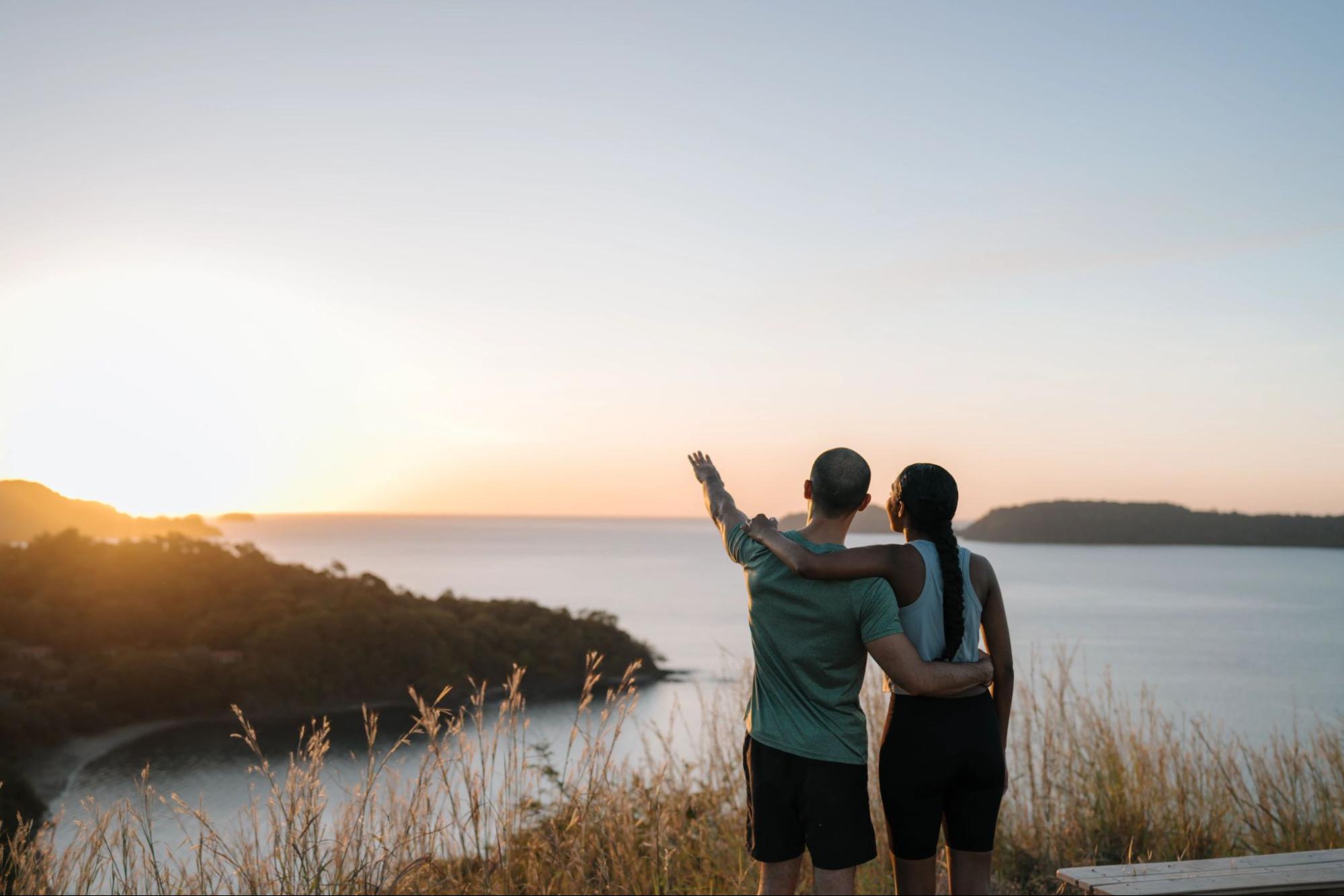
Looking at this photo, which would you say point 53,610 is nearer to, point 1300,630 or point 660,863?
point 660,863

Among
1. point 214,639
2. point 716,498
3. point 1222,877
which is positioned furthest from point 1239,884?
point 214,639

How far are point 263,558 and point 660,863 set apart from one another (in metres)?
31.1

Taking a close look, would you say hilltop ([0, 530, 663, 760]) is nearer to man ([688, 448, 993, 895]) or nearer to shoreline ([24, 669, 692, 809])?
shoreline ([24, 669, 692, 809])

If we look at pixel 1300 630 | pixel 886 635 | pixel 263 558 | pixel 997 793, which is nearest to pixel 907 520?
pixel 886 635

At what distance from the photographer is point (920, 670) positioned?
8.24 feet

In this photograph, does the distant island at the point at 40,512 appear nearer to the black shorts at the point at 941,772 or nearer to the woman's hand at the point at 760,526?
the woman's hand at the point at 760,526

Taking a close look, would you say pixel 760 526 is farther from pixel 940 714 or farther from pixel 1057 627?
pixel 1057 627

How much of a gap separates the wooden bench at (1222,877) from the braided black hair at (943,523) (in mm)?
777

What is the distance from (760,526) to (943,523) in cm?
58

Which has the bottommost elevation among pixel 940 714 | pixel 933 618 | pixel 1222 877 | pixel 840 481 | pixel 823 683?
pixel 1222 877

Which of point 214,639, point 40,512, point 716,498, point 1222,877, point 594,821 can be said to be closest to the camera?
point 1222,877

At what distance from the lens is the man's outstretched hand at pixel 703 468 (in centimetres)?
328

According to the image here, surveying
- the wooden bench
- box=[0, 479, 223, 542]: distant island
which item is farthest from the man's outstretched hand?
box=[0, 479, 223, 542]: distant island

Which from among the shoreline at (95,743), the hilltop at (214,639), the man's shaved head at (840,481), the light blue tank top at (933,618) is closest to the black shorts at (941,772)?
the light blue tank top at (933,618)
